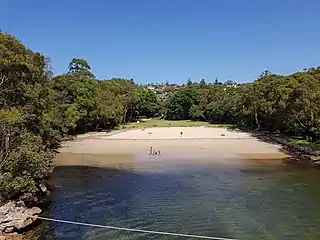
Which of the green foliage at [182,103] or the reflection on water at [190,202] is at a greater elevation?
the green foliage at [182,103]

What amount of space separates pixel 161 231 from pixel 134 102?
86.5 m

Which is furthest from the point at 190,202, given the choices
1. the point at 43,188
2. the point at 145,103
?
the point at 145,103

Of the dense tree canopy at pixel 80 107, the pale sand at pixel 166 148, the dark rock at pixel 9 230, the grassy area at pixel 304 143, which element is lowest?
the dark rock at pixel 9 230

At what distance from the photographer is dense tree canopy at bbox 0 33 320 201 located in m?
26.0

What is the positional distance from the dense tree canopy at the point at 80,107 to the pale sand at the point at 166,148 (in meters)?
3.98

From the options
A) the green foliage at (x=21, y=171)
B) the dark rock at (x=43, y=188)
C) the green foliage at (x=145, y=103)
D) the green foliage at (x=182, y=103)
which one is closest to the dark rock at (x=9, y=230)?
the green foliage at (x=21, y=171)

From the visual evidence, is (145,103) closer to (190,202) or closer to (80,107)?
(80,107)

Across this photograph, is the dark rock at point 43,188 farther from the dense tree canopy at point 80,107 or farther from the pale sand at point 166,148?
the pale sand at point 166,148

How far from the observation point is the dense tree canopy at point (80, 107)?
1022 inches

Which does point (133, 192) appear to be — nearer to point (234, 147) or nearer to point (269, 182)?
point (269, 182)

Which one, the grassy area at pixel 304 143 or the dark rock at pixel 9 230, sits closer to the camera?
the dark rock at pixel 9 230

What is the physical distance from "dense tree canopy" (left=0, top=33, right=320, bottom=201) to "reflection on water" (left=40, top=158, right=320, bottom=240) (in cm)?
409

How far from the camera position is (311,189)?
106ft

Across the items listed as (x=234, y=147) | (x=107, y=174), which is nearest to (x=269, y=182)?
(x=107, y=174)
